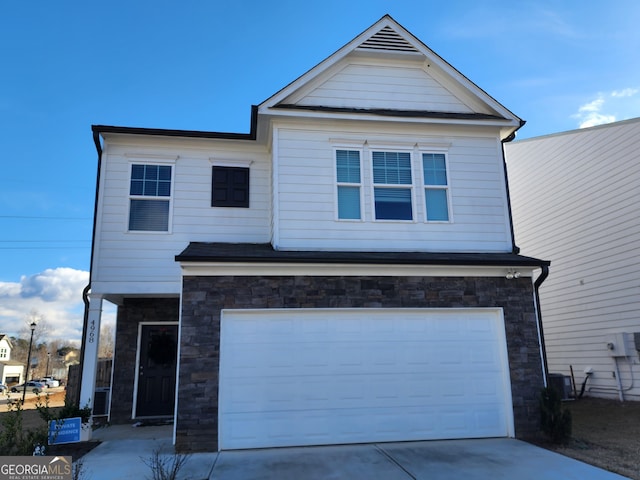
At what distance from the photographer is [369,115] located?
29.8 feet

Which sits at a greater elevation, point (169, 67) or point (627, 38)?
point (169, 67)

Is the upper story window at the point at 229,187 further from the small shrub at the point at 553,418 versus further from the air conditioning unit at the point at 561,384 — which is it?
the air conditioning unit at the point at 561,384

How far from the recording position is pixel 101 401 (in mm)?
10398

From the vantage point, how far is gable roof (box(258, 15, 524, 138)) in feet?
30.5

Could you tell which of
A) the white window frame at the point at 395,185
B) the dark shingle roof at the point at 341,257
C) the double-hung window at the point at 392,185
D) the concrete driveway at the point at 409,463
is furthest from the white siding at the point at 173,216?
the concrete driveway at the point at 409,463

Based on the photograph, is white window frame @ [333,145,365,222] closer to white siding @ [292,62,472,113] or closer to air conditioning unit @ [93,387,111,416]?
white siding @ [292,62,472,113]

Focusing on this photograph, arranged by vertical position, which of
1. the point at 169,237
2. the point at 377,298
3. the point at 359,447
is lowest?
the point at 359,447

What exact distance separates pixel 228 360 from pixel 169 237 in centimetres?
319

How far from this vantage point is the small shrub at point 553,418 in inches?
287

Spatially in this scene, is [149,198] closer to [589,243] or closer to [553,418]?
[553,418]

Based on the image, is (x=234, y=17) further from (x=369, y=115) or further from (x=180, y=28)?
(x=369, y=115)

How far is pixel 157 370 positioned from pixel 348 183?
6.16 meters

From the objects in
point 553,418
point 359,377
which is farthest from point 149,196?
point 553,418

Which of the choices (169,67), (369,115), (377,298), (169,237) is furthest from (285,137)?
(169,67)
